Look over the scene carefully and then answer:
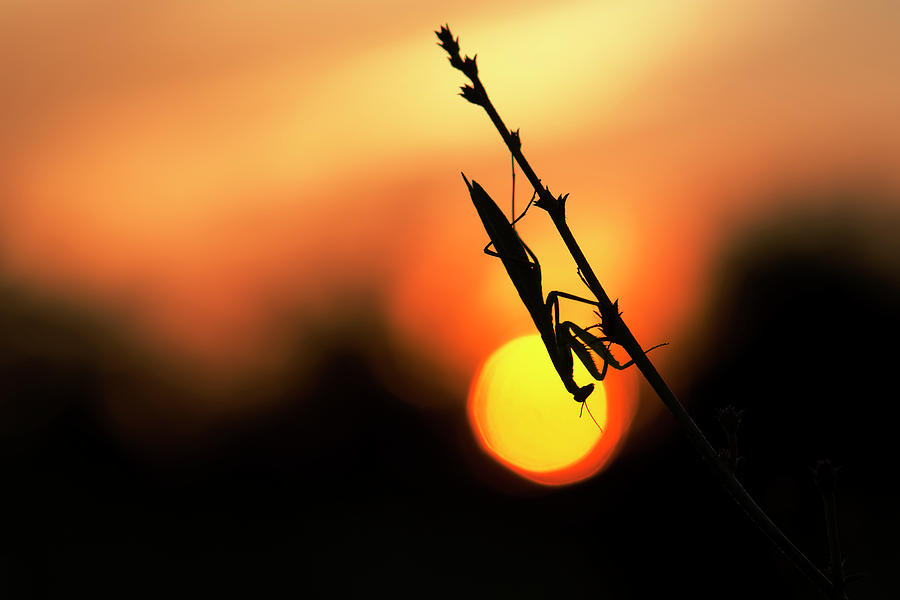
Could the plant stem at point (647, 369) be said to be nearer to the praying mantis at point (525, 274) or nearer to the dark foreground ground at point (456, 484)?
the praying mantis at point (525, 274)

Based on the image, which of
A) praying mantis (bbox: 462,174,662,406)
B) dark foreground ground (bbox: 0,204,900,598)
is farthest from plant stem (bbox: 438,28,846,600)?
dark foreground ground (bbox: 0,204,900,598)

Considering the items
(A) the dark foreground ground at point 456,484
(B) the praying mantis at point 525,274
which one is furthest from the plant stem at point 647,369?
(A) the dark foreground ground at point 456,484

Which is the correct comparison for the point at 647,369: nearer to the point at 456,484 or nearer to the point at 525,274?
the point at 525,274

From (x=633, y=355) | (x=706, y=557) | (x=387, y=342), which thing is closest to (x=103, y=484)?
(x=387, y=342)

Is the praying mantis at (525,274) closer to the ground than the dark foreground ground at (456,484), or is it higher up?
higher up

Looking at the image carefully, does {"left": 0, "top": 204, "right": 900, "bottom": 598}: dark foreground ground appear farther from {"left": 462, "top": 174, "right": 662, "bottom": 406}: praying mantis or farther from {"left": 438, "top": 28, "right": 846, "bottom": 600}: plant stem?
{"left": 438, "top": 28, "right": 846, "bottom": 600}: plant stem

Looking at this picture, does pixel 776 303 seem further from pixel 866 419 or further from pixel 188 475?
pixel 188 475

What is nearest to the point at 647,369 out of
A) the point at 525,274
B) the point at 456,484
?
the point at 525,274

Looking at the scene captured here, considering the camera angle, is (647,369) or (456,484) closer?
(647,369)
